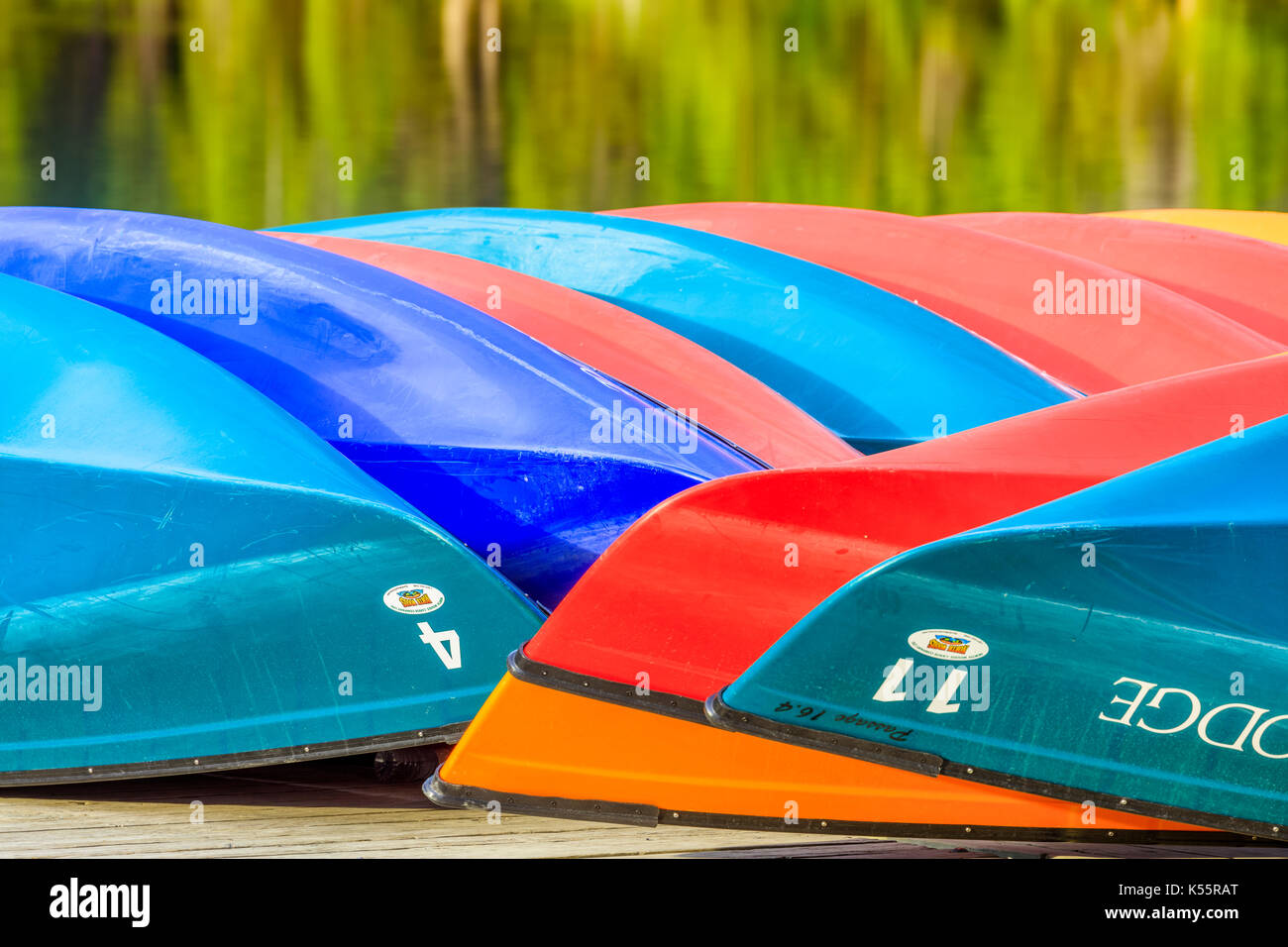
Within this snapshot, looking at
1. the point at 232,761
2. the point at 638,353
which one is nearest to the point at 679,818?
the point at 232,761

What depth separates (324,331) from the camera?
3834 mm

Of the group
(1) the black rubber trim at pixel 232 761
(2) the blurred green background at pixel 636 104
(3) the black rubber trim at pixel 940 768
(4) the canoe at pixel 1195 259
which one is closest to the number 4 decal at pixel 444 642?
(1) the black rubber trim at pixel 232 761

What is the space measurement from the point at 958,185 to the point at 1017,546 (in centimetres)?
1537

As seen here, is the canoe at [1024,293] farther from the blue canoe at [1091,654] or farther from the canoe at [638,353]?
the blue canoe at [1091,654]

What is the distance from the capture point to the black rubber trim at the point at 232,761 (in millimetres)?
3242

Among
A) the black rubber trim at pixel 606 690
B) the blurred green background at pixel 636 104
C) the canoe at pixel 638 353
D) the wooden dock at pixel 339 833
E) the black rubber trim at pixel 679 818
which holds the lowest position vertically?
the wooden dock at pixel 339 833

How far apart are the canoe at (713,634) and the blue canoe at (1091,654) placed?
0.48ft

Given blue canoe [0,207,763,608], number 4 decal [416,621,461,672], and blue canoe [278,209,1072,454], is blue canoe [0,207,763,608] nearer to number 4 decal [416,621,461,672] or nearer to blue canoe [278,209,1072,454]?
number 4 decal [416,621,461,672]

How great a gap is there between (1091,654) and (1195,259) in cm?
317

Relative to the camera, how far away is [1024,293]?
16.0ft

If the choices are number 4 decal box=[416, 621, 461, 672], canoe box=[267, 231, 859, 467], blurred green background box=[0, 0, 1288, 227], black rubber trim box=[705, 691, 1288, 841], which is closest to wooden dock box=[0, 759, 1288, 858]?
black rubber trim box=[705, 691, 1288, 841]

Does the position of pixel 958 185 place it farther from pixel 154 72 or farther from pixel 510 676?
pixel 510 676

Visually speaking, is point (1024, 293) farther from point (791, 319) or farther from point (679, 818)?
point (679, 818)

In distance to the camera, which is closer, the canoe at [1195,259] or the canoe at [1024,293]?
the canoe at [1024,293]
